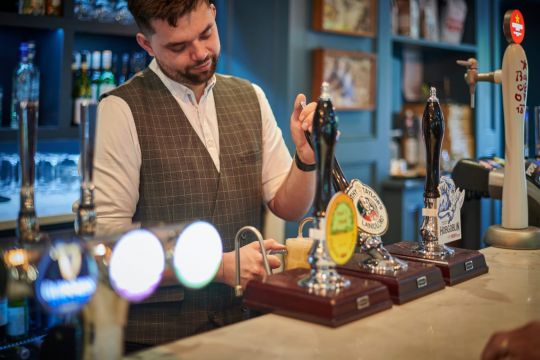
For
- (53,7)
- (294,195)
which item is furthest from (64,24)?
(294,195)

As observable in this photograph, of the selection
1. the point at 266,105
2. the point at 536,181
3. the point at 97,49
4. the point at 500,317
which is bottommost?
the point at 500,317

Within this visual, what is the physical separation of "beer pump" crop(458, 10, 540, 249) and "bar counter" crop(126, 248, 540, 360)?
0.45 metres

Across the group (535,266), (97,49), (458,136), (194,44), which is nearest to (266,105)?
(194,44)

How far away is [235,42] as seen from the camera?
3.74 meters

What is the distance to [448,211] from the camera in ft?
4.81

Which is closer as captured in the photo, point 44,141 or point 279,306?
point 279,306

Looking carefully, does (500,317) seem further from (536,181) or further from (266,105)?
(266,105)

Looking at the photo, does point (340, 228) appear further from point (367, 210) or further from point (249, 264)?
point (249, 264)

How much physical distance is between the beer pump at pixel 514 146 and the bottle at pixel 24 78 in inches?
82.1

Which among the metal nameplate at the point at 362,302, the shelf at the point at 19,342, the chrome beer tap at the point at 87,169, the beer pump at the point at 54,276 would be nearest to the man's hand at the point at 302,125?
the metal nameplate at the point at 362,302

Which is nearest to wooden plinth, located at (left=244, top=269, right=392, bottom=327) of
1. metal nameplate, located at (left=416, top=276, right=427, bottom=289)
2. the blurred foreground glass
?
metal nameplate, located at (left=416, top=276, right=427, bottom=289)

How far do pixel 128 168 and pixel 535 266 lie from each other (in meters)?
1.03

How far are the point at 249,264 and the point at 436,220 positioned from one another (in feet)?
1.39

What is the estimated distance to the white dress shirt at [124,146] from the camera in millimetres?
1767
